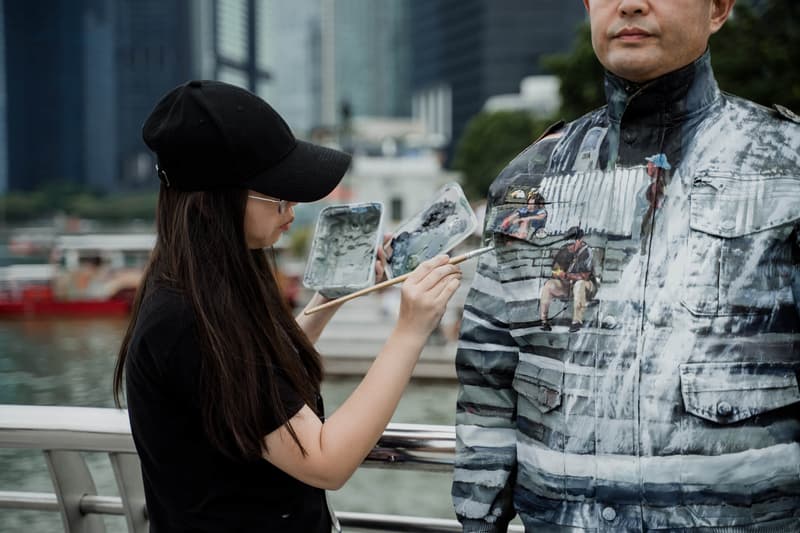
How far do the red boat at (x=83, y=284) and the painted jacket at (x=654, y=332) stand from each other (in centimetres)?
2977

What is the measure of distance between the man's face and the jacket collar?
0.5 inches

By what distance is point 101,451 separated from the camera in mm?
2039

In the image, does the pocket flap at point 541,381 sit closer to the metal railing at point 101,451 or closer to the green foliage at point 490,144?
the metal railing at point 101,451

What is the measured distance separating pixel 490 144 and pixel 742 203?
174 feet

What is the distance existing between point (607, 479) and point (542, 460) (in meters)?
0.12

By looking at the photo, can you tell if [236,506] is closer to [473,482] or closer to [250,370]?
[250,370]

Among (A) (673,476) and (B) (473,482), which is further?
(B) (473,482)

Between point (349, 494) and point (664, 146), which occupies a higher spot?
point (664, 146)

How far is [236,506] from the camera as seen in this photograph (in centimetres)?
159

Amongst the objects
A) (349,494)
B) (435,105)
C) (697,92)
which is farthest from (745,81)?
(435,105)

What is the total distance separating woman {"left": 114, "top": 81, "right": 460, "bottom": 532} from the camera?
1.51m

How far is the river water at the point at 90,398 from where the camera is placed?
298cm

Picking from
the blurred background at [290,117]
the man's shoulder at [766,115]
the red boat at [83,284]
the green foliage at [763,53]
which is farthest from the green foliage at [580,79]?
the man's shoulder at [766,115]

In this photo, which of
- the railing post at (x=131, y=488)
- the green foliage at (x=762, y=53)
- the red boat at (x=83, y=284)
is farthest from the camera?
the red boat at (x=83, y=284)
